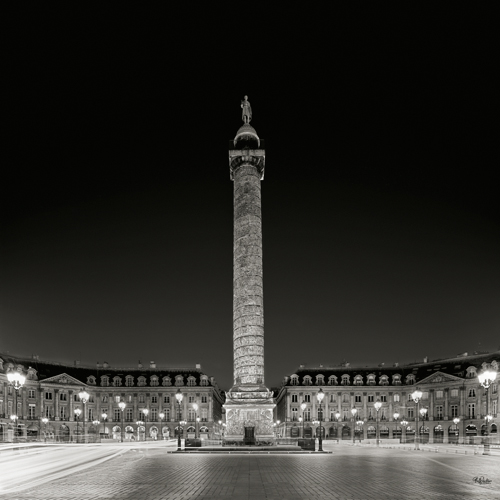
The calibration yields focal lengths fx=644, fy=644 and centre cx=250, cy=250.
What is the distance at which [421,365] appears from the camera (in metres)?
87.1

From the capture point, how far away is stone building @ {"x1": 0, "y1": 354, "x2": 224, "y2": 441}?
78.6 m

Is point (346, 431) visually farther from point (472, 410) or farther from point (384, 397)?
point (472, 410)

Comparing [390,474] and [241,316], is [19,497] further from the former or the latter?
[241,316]

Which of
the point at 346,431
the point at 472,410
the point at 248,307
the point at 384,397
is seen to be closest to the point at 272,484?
the point at 248,307

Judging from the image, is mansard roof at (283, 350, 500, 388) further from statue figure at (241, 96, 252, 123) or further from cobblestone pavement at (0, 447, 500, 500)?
cobblestone pavement at (0, 447, 500, 500)

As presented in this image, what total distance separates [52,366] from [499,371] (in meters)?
54.1

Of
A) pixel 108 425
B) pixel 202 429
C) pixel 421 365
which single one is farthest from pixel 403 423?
pixel 108 425

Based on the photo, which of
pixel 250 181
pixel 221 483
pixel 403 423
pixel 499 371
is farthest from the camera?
pixel 403 423

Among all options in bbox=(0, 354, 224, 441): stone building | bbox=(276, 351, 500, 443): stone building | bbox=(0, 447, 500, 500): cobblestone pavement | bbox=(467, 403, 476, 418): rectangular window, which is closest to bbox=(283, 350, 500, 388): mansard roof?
bbox=(276, 351, 500, 443): stone building

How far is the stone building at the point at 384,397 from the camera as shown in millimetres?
77688

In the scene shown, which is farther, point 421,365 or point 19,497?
point 421,365

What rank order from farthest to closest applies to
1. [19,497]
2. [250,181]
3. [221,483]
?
1. [250,181]
2. [221,483]
3. [19,497]

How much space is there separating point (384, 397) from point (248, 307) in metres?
49.5

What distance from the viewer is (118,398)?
3319 inches
